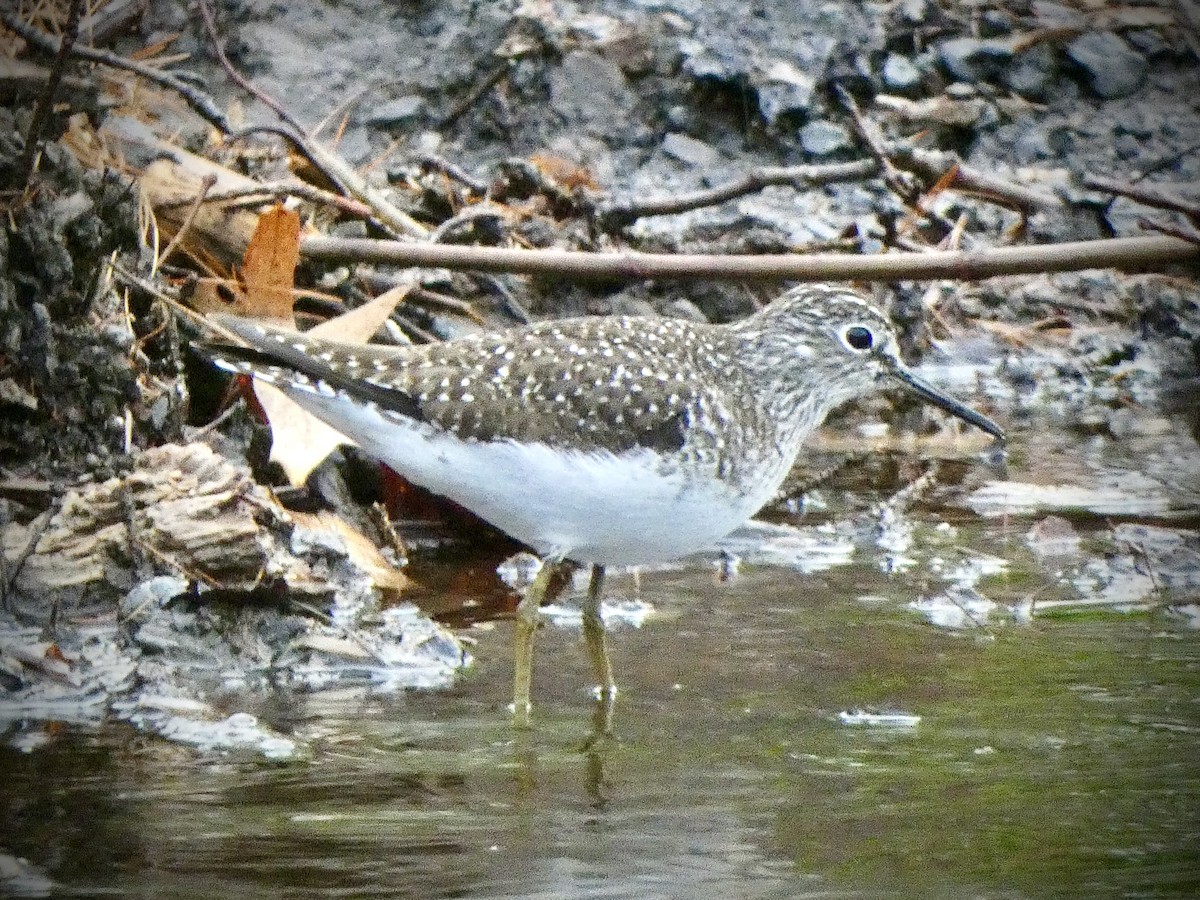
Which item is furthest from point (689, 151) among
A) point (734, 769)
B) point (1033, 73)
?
point (734, 769)

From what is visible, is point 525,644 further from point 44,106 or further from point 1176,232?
point 1176,232

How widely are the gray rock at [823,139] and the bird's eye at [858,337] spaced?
4247 millimetres

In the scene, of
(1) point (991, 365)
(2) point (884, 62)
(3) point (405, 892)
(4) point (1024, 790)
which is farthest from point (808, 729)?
(2) point (884, 62)

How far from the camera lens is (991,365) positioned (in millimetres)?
10492

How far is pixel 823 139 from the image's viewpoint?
11023 millimetres

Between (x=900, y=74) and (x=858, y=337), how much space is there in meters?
5.20

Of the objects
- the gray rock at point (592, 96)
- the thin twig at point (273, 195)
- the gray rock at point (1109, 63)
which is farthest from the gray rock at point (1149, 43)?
the thin twig at point (273, 195)

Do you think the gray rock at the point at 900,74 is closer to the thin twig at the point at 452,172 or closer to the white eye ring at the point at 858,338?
the thin twig at the point at 452,172

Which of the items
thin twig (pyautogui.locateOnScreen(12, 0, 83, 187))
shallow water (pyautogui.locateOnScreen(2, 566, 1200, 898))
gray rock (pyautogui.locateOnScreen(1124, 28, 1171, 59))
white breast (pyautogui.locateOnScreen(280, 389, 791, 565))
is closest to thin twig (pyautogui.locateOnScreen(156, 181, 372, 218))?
thin twig (pyautogui.locateOnScreen(12, 0, 83, 187))

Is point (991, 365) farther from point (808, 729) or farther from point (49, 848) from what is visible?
point (49, 848)

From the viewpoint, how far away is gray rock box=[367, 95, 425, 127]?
1057 cm

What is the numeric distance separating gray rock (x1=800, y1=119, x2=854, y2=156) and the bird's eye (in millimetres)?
4247

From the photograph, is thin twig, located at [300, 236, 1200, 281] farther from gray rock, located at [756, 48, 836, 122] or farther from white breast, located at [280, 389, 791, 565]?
gray rock, located at [756, 48, 836, 122]

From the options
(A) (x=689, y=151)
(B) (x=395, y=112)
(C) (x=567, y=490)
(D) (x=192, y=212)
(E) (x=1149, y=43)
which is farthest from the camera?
(E) (x=1149, y=43)
